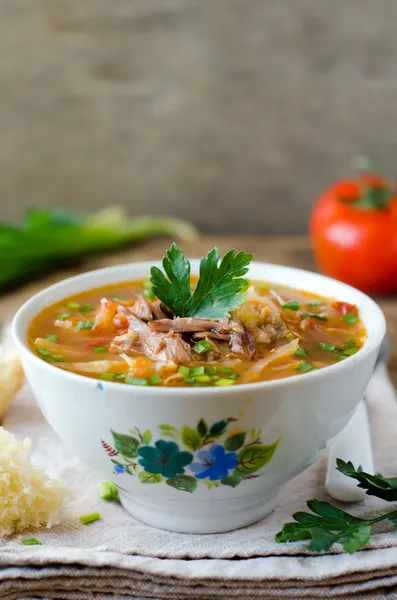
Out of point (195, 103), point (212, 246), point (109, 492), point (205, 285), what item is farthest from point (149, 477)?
point (195, 103)

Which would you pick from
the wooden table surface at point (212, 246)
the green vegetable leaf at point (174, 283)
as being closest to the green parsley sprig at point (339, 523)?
the green vegetable leaf at point (174, 283)

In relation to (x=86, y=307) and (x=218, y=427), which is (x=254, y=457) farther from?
(x=86, y=307)

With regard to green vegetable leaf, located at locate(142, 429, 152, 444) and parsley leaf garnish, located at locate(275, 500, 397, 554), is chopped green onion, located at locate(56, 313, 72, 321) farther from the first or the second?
parsley leaf garnish, located at locate(275, 500, 397, 554)

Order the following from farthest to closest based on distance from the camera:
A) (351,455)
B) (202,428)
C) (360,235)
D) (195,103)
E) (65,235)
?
(195,103)
(65,235)
(360,235)
(351,455)
(202,428)

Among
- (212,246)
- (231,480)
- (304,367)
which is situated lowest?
(212,246)

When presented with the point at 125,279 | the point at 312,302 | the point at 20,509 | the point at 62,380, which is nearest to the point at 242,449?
the point at 62,380

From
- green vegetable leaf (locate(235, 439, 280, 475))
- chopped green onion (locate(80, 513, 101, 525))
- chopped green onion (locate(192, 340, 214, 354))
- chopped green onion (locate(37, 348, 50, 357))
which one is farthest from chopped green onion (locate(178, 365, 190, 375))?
chopped green onion (locate(80, 513, 101, 525))

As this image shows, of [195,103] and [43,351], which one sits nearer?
[43,351]
